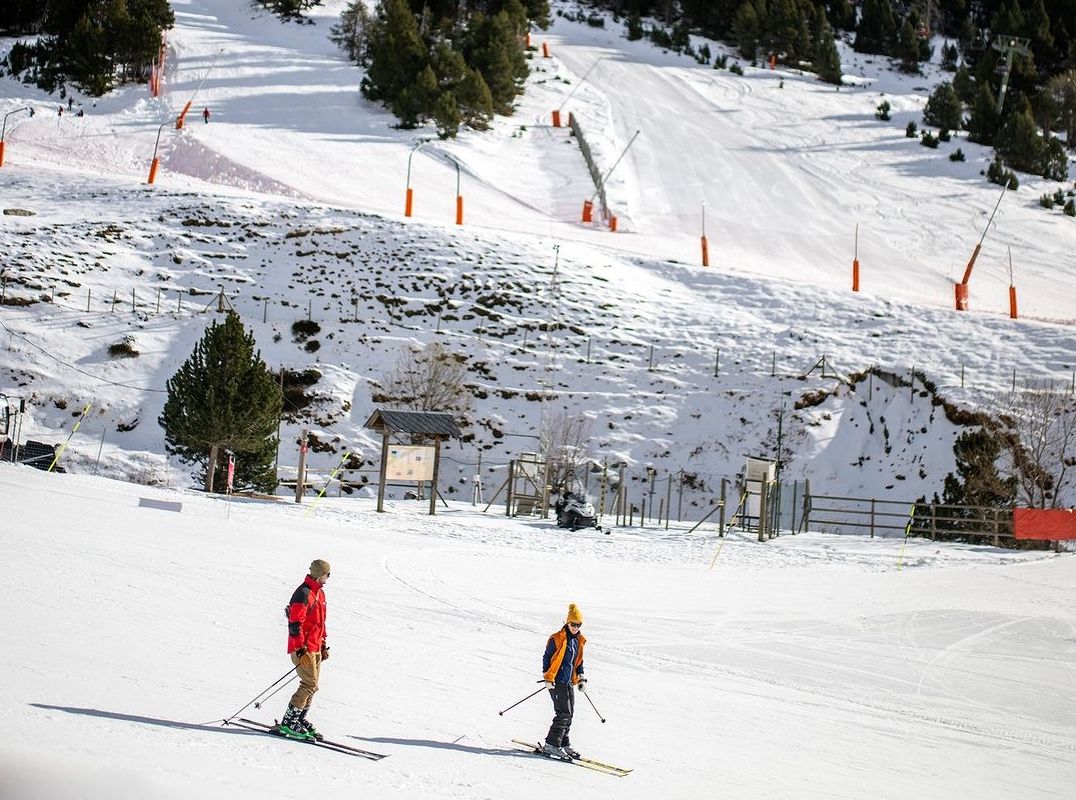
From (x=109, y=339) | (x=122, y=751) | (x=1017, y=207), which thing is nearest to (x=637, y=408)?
(x=109, y=339)

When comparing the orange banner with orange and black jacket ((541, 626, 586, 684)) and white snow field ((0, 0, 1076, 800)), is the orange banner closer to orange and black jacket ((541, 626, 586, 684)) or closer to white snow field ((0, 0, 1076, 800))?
white snow field ((0, 0, 1076, 800))

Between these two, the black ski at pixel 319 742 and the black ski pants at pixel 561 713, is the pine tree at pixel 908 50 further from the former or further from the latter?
the black ski at pixel 319 742

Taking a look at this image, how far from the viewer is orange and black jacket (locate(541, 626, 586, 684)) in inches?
419

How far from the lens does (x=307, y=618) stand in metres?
10.1

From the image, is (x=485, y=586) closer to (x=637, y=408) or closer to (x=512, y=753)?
(x=512, y=753)

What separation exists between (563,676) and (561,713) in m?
0.39

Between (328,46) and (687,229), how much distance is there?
37.5 meters

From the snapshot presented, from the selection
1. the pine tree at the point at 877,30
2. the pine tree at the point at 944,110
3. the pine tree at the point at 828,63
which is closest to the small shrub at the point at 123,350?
the pine tree at the point at 944,110

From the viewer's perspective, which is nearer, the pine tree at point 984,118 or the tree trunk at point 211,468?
the tree trunk at point 211,468

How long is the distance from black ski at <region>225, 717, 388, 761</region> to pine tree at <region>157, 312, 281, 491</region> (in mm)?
20001

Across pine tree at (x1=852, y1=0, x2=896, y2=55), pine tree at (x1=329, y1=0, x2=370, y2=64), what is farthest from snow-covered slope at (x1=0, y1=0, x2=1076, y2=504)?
pine tree at (x1=852, y1=0, x2=896, y2=55)

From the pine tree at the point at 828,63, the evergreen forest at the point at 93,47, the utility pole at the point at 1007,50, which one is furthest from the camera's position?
the pine tree at the point at 828,63

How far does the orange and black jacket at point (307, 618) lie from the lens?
9.93 meters

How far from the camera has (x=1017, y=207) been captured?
67.3 meters
